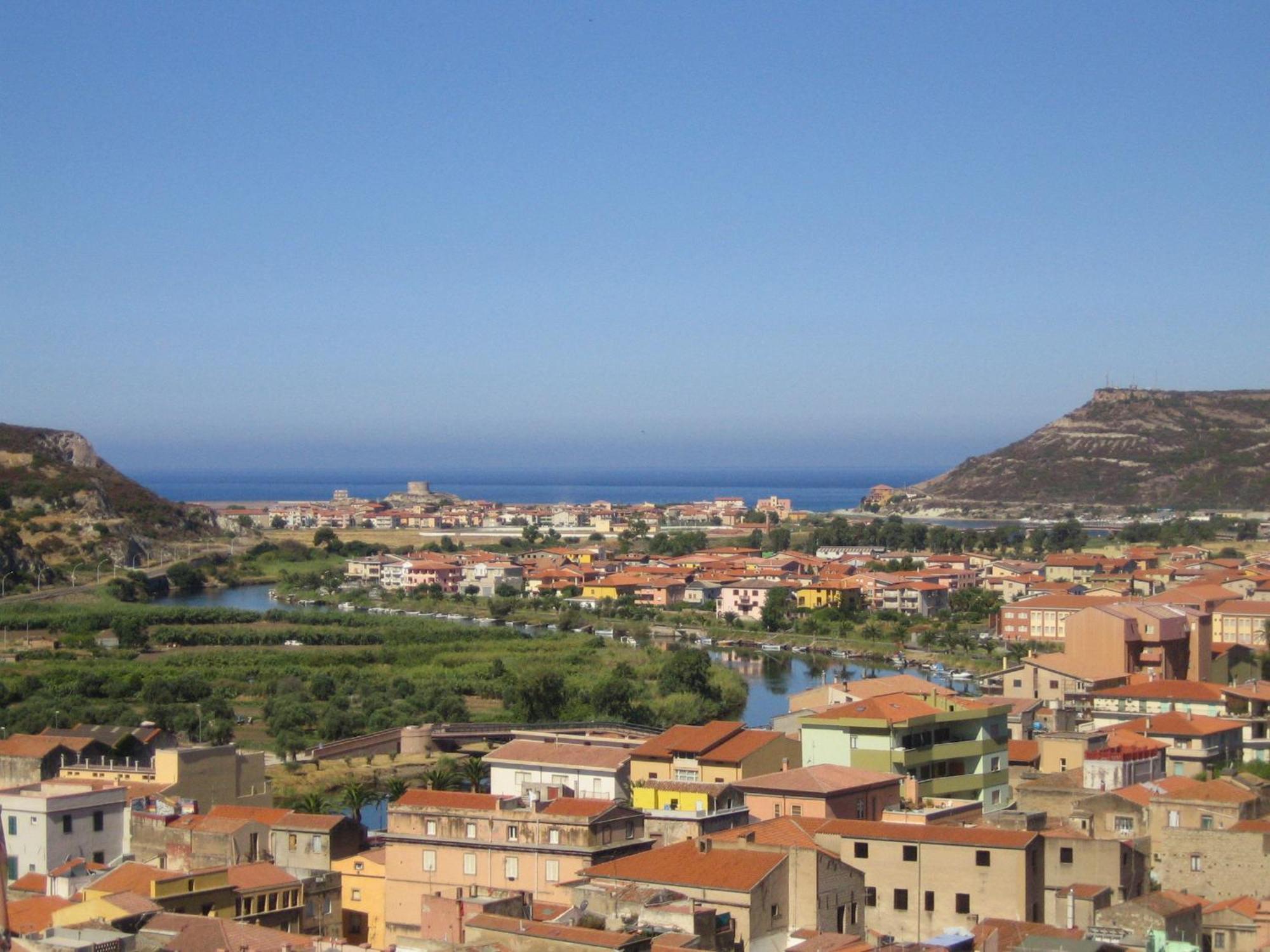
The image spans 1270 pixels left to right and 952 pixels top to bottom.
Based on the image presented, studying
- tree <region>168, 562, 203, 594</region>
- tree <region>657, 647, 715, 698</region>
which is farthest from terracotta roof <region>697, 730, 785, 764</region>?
tree <region>168, 562, 203, 594</region>

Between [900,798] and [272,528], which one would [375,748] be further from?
[272,528]

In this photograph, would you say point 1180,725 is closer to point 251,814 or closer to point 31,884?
point 251,814

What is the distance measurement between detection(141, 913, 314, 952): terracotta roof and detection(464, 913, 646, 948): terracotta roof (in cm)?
115

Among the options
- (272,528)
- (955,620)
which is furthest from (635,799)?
(272,528)

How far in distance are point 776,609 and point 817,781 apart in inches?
1506

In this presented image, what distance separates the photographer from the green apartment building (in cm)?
1744

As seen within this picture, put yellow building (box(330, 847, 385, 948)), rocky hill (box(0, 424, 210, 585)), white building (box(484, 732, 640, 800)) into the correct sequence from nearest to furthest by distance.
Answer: yellow building (box(330, 847, 385, 948)) < white building (box(484, 732, 640, 800)) < rocky hill (box(0, 424, 210, 585))

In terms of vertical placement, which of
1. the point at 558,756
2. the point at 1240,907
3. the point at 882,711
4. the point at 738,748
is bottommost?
the point at 1240,907

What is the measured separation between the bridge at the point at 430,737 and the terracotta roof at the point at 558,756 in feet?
29.8

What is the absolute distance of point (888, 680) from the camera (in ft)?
73.6

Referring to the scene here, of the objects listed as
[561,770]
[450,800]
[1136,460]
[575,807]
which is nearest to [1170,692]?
[561,770]

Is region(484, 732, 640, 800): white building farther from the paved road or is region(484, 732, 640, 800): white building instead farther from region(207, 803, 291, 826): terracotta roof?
the paved road

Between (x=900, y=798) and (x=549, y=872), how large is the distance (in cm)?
405

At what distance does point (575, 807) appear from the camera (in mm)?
13664
